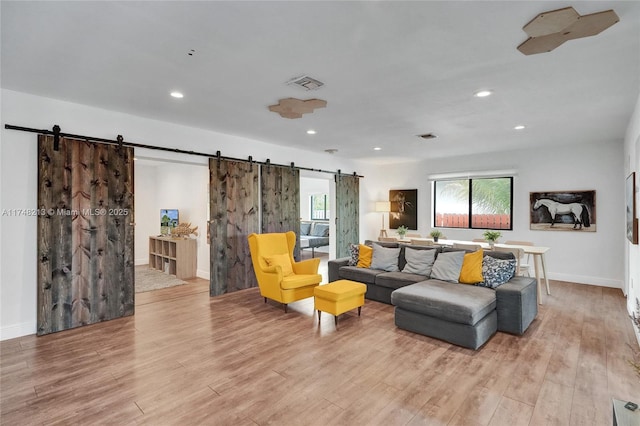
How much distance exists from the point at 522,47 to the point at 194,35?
2491mm

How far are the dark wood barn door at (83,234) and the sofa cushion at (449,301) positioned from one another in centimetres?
360

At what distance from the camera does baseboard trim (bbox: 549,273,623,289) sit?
562cm

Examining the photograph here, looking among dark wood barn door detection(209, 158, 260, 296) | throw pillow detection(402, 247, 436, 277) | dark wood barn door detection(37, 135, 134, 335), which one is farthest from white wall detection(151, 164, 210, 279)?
throw pillow detection(402, 247, 436, 277)

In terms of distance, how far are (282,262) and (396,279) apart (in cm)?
170

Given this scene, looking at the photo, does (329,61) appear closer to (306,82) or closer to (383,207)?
(306,82)

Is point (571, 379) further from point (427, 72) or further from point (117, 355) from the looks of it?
point (117, 355)

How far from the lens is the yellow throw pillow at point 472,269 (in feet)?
13.0

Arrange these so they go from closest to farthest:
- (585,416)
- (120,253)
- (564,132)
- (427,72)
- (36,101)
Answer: (585,416), (427,72), (36,101), (120,253), (564,132)

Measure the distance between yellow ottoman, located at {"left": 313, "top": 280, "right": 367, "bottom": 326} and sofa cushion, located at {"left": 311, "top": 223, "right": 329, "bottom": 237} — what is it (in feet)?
18.9

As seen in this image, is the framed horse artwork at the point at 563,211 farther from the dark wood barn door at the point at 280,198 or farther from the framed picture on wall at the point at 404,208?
the dark wood barn door at the point at 280,198

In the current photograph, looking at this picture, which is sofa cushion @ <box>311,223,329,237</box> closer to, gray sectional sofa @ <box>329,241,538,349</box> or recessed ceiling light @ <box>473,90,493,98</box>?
gray sectional sofa @ <box>329,241,538,349</box>

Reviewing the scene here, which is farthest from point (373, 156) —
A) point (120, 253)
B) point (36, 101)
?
point (36, 101)

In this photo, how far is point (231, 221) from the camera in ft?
17.8

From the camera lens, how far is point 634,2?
1.93 meters
